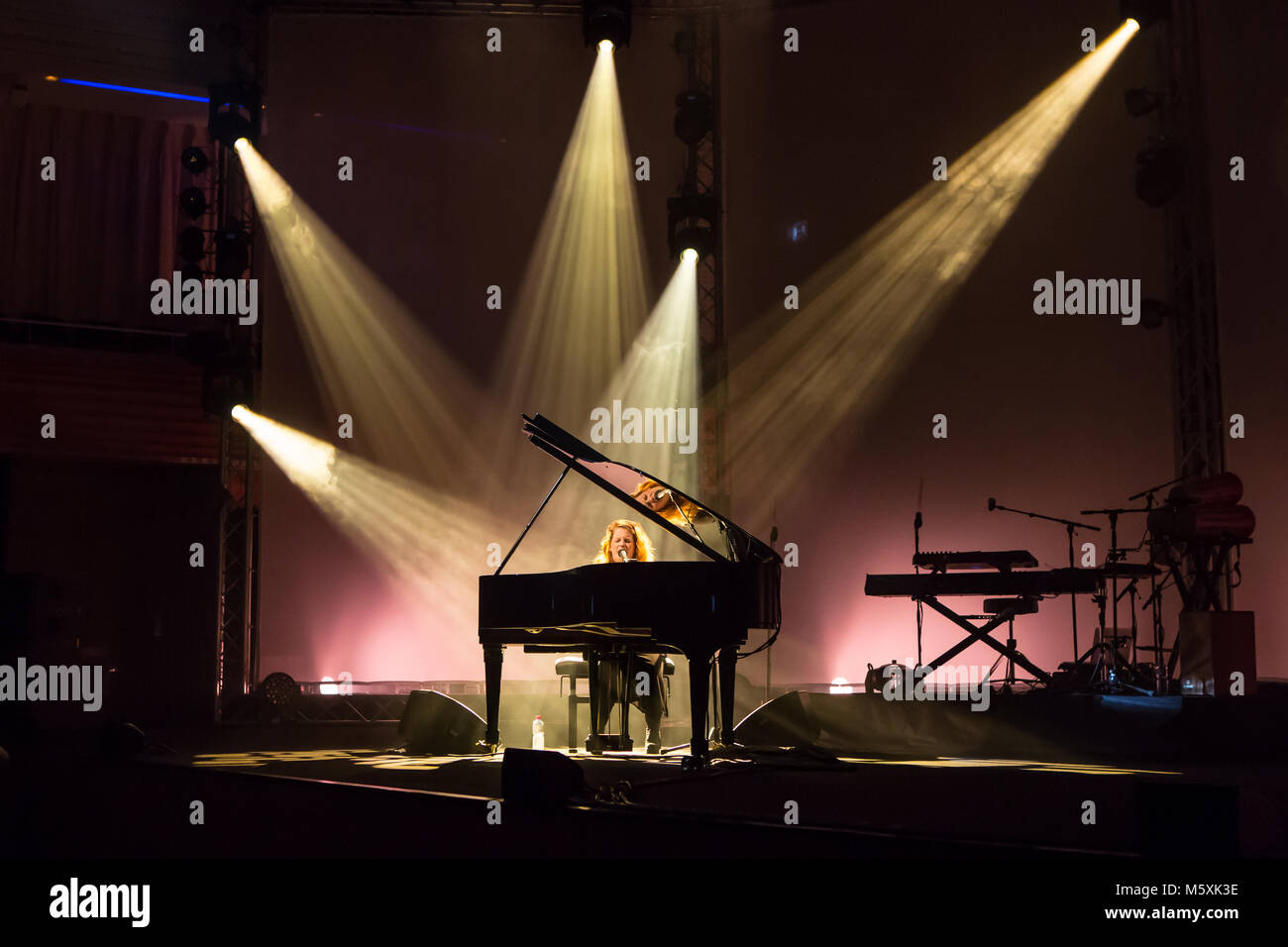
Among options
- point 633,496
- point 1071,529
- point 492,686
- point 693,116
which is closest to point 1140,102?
point 1071,529

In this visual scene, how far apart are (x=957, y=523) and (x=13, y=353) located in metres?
7.24

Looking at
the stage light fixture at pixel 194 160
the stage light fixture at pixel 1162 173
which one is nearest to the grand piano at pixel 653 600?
the stage light fixture at pixel 1162 173

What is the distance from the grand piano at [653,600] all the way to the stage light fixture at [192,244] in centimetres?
440

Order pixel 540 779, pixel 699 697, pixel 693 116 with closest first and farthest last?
pixel 540 779 < pixel 699 697 < pixel 693 116

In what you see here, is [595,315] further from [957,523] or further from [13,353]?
[13,353]

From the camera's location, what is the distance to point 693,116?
7977 mm

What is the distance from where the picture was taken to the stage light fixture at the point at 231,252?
7.77m

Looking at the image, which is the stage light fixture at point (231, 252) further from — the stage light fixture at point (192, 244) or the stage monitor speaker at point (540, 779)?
the stage monitor speaker at point (540, 779)

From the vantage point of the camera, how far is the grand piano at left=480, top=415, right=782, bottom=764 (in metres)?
4.14

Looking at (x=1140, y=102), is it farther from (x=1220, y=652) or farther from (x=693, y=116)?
(x=1220, y=652)

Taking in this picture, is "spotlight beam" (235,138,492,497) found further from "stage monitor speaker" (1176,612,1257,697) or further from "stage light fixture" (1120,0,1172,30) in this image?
"stage light fixture" (1120,0,1172,30)

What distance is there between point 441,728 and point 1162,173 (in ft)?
19.1

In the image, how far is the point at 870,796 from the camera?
3506 mm
